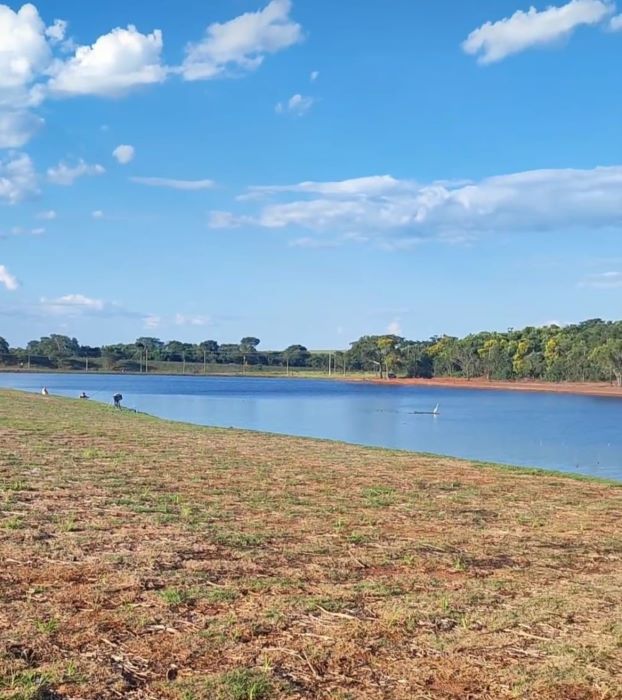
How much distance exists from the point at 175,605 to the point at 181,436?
13.2 meters

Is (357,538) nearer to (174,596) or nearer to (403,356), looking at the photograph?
(174,596)

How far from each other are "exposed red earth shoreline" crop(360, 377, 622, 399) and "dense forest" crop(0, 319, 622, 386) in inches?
59.8

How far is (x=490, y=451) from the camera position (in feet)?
78.0

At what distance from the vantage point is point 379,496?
9.49m

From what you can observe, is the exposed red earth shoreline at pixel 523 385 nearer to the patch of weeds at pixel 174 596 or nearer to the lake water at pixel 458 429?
the lake water at pixel 458 429

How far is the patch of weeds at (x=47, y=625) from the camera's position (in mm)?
4204

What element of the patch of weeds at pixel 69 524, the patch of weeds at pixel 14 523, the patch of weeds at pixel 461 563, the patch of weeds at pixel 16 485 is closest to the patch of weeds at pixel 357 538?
the patch of weeds at pixel 461 563

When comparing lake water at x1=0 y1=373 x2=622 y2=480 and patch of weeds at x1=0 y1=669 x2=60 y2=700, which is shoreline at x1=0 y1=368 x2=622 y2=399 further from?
patch of weeds at x1=0 y1=669 x2=60 y2=700

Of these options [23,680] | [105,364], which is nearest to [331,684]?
[23,680]

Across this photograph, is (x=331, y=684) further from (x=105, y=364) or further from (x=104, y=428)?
(x=105, y=364)

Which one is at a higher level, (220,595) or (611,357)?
(611,357)

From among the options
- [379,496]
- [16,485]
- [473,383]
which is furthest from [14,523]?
[473,383]

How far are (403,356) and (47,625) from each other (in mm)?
121980

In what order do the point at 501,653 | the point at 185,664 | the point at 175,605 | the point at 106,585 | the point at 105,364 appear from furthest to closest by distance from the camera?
the point at 105,364, the point at 106,585, the point at 175,605, the point at 501,653, the point at 185,664
